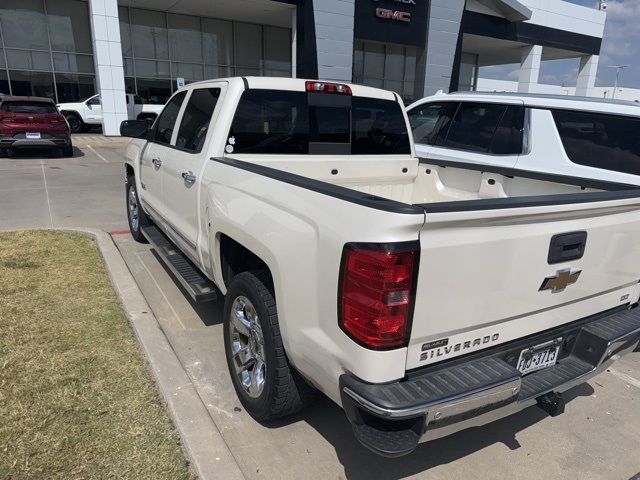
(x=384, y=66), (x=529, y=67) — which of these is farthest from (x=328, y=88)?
(x=529, y=67)

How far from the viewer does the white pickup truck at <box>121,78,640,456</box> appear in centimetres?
197

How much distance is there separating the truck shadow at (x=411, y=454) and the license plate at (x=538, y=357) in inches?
25.5

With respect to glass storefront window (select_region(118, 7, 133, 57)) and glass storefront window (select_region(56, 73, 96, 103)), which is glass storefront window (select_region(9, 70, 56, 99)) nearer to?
glass storefront window (select_region(56, 73, 96, 103))

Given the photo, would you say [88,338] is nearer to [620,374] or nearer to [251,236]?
[251,236]

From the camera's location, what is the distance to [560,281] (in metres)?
2.41

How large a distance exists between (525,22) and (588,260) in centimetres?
2937

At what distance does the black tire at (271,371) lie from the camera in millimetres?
2619

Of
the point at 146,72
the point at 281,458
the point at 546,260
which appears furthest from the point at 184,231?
the point at 146,72

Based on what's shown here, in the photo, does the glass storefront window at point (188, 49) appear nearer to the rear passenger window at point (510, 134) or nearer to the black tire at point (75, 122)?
the black tire at point (75, 122)

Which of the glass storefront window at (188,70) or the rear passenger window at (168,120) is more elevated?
the glass storefront window at (188,70)

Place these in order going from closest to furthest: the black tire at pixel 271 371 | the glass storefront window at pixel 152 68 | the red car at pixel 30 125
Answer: the black tire at pixel 271 371, the red car at pixel 30 125, the glass storefront window at pixel 152 68

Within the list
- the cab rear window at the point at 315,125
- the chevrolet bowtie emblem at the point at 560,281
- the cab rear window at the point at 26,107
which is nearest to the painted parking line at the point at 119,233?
the cab rear window at the point at 315,125

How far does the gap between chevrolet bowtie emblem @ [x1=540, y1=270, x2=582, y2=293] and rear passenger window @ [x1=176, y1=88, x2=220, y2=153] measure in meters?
2.58

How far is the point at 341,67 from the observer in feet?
70.3
